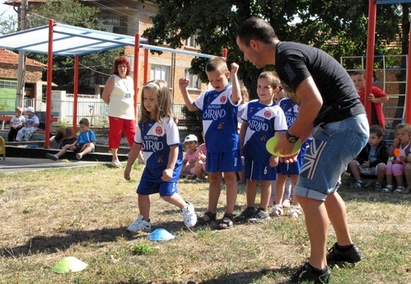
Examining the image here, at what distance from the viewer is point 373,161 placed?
30.1 ft

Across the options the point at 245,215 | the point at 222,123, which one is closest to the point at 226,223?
Answer: the point at 245,215

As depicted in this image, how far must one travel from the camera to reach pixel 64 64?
4672 centimetres

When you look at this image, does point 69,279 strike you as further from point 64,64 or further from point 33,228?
point 64,64

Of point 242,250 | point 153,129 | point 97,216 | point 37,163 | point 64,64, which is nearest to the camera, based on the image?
point 242,250

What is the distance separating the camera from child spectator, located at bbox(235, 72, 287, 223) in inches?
236

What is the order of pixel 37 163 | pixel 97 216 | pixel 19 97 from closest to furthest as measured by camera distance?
pixel 97 216 → pixel 37 163 → pixel 19 97

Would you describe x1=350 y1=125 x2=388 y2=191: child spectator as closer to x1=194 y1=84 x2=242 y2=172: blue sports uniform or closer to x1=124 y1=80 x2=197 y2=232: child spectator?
x1=194 y1=84 x2=242 y2=172: blue sports uniform

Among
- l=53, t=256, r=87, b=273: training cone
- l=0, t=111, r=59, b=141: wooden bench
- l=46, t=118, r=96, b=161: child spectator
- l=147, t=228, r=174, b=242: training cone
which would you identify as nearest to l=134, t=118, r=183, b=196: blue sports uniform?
l=147, t=228, r=174, b=242: training cone

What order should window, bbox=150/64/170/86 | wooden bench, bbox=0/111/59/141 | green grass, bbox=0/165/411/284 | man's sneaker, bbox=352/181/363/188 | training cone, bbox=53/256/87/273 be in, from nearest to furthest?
green grass, bbox=0/165/411/284 < training cone, bbox=53/256/87/273 < man's sneaker, bbox=352/181/363/188 < wooden bench, bbox=0/111/59/141 < window, bbox=150/64/170/86

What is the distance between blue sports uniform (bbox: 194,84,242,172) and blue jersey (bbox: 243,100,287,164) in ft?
1.07

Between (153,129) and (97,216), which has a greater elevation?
(153,129)

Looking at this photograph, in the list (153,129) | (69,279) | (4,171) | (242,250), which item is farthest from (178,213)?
(4,171)

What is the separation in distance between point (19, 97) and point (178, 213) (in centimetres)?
2533

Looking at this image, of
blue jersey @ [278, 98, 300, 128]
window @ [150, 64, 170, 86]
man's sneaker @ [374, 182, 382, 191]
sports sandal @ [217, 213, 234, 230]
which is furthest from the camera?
window @ [150, 64, 170, 86]
